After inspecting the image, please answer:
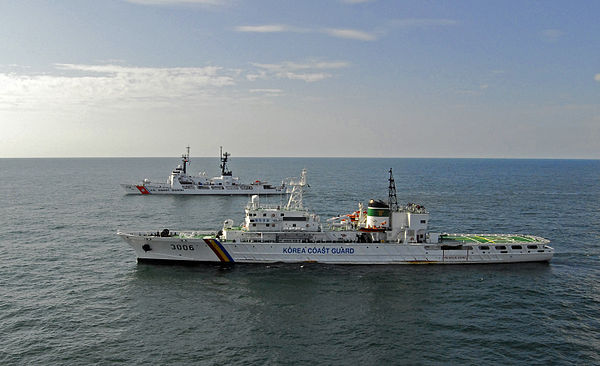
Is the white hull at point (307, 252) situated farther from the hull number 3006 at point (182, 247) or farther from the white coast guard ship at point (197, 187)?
the white coast guard ship at point (197, 187)

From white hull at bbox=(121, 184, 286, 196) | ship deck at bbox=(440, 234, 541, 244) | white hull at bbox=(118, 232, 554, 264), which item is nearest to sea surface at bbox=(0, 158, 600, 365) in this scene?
white hull at bbox=(118, 232, 554, 264)

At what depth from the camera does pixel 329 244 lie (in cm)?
4294

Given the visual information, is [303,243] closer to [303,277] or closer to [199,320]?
[303,277]

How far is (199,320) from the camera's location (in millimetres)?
29531

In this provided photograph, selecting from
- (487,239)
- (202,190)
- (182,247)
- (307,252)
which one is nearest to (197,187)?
(202,190)

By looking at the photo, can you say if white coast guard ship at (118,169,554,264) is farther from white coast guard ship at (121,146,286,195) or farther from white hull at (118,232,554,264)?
white coast guard ship at (121,146,286,195)

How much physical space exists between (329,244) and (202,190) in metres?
73.2

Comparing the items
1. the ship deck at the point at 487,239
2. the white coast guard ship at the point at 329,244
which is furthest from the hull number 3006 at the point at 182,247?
the ship deck at the point at 487,239

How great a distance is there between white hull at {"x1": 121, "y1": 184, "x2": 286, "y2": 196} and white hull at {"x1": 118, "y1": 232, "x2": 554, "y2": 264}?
6636 centimetres

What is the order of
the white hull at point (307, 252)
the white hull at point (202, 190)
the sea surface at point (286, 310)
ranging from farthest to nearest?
the white hull at point (202, 190)
the white hull at point (307, 252)
the sea surface at point (286, 310)

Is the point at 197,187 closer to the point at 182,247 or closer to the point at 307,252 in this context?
the point at 182,247

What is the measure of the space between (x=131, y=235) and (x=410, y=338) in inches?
1219

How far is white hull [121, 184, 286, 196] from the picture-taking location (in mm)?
107750

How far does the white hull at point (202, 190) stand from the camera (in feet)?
354
